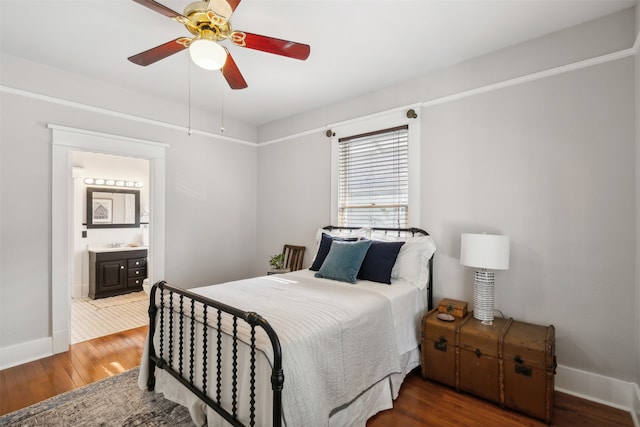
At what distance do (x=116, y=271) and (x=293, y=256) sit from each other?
3.20 m

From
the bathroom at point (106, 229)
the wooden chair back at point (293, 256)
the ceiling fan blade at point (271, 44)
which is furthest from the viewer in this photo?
the bathroom at point (106, 229)

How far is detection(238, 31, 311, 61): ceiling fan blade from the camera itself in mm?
1896

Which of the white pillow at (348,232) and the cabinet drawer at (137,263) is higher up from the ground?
the white pillow at (348,232)

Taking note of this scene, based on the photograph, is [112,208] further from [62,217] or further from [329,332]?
[329,332]

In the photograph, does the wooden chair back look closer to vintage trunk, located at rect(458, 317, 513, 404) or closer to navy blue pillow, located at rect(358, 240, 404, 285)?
navy blue pillow, located at rect(358, 240, 404, 285)

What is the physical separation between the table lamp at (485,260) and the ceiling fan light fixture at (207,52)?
7.01 ft

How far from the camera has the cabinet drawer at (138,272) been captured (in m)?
5.27

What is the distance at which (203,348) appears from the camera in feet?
5.96

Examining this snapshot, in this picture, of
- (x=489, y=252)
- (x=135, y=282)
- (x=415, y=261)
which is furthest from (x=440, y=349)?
(x=135, y=282)

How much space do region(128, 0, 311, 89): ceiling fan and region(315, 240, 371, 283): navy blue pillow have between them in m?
1.67

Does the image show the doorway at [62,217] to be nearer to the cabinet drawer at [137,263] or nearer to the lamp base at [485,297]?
the cabinet drawer at [137,263]

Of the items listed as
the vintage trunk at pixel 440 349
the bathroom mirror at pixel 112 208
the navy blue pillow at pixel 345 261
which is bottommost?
the vintage trunk at pixel 440 349

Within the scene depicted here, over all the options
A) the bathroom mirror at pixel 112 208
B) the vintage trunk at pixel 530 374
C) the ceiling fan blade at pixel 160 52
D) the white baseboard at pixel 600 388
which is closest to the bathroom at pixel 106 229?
the bathroom mirror at pixel 112 208

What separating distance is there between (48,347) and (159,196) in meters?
1.82
